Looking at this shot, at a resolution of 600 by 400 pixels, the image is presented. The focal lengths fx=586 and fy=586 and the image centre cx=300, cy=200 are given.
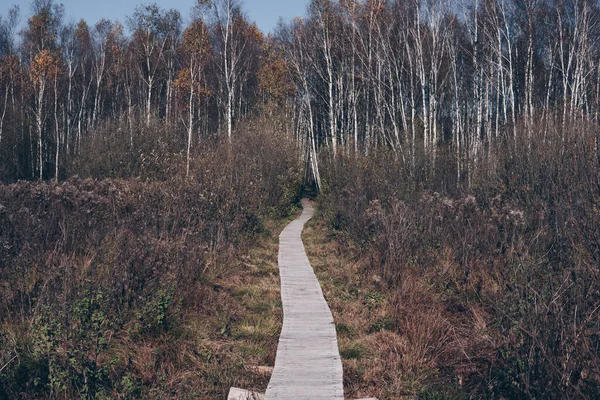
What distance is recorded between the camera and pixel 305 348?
6996mm

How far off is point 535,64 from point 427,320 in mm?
29343

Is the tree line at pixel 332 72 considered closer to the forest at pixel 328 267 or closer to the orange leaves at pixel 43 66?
the orange leaves at pixel 43 66

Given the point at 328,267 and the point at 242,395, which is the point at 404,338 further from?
the point at 328,267

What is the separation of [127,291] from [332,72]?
1143 inches

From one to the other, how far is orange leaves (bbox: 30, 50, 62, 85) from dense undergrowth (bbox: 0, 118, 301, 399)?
75.3 feet

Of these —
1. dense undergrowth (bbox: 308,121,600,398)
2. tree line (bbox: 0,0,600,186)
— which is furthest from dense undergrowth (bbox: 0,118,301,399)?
tree line (bbox: 0,0,600,186)

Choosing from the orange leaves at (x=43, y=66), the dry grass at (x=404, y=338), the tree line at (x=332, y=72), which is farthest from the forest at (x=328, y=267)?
the orange leaves at (x=43, y=66)

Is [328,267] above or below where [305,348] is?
above

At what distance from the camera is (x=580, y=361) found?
476 cm

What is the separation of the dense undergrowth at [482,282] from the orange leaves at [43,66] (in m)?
24.8

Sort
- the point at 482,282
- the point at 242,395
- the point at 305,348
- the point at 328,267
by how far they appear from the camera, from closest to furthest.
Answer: the point at 242,395 → the point at 305,348 → the point at 482,282 → the point at 328,267

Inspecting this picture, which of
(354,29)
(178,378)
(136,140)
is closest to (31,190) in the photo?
(178,378)

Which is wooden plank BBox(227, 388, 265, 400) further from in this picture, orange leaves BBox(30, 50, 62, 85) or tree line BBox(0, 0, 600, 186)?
orange leaves BBox(30, 50, 62, 85)

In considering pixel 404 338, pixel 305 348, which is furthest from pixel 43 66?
pixel 404 338
